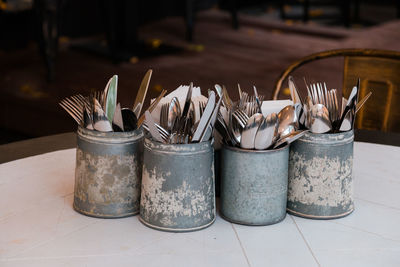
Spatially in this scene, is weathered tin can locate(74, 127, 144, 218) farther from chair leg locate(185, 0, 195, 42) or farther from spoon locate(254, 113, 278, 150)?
chair leg locate(185, 0, 195, 42)

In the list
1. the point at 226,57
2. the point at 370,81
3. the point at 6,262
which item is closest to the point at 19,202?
the point at 6,262

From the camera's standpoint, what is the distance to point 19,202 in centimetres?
107

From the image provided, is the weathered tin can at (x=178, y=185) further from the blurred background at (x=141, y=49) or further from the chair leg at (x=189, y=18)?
the chair leg at (x=189, y=18)

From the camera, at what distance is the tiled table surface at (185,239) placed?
0.88 meters

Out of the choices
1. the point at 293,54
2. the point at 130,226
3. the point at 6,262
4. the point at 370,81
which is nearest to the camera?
the point at 6,262

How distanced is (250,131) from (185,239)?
7.6 inches

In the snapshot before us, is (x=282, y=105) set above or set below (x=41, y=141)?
above

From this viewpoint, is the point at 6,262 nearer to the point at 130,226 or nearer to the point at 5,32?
the point at 130,226

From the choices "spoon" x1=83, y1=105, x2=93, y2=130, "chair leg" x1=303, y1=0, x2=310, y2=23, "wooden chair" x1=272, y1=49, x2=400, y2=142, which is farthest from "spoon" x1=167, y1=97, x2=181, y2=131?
"chair leg" x1=303, y1=0, x2=310, y2=23

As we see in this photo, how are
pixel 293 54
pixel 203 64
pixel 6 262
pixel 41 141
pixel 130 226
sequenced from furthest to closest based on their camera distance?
pixel 293 54
pixel 203 64
pixel 41 141
pixel 130 226
pixel 6 262

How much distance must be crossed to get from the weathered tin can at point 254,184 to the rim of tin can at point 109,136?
152 mm

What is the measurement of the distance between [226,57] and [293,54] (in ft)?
1.99

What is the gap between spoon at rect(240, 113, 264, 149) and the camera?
3.05 feet

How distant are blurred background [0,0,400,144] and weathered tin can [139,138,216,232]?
8.73 feet
